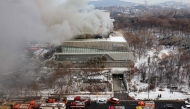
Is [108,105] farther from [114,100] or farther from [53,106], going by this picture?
[53,106]

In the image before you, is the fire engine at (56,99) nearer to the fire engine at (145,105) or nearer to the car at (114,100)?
the car at (114,100)

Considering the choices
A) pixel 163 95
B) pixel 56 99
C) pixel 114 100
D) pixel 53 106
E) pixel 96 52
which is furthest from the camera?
pixel 96 52

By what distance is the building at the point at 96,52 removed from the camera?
17828 mm

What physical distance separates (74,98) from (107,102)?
1847 millimetres

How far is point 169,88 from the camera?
1358 centimetres

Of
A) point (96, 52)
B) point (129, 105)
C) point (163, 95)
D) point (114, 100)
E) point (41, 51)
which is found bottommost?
point (129, 105)

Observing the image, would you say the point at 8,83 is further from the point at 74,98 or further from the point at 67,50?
the point at 67,50

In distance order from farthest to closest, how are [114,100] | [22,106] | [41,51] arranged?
[41,51] < [114,100] < [22,106]

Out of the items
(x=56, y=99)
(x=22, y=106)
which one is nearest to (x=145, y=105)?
(x=56, y=99)

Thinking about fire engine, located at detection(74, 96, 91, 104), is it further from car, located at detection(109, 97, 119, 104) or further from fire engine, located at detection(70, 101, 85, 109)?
car, located at detection(109, 97, 119, 104)

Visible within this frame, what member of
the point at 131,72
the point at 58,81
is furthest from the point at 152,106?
the point at 58,81

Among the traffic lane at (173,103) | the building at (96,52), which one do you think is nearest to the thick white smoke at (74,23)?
the building at (96,52)

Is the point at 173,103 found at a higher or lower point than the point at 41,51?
lower

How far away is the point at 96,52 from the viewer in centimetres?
1806
